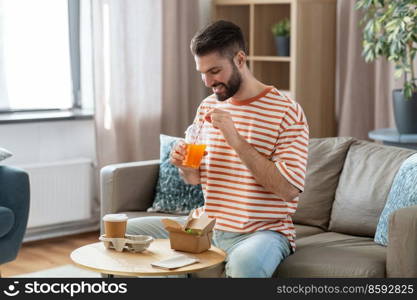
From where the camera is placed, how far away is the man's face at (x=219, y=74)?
2.61 m

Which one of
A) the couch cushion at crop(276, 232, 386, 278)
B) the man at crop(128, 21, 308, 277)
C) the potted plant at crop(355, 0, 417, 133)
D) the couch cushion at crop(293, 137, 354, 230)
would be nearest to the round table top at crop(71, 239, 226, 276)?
the man at crop(128, 21, 308, 277)

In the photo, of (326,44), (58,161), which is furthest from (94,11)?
(326,44)

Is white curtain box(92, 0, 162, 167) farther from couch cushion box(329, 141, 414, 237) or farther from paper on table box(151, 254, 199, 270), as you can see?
paper on table box(151, 254, 199, 270)

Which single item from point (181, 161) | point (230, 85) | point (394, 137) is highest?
point (230, 85)

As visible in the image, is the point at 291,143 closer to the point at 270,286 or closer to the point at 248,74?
the point at 248,74

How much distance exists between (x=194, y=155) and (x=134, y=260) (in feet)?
1.44

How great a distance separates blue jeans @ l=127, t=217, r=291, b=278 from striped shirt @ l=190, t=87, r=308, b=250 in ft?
0.10

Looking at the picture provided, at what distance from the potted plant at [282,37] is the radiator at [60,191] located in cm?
141

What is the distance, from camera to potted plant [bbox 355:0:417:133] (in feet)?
13.0

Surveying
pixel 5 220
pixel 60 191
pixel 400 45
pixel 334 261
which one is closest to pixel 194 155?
pixel 334 261

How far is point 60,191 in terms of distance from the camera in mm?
4715

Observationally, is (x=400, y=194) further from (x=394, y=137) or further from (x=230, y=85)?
(x=394, y=137)

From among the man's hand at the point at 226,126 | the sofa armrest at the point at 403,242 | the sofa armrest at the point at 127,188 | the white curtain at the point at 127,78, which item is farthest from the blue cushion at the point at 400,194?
the white curtain at the point at 127,78

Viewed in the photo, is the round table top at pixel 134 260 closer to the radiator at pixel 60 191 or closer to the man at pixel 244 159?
the man at pixel 244 159
